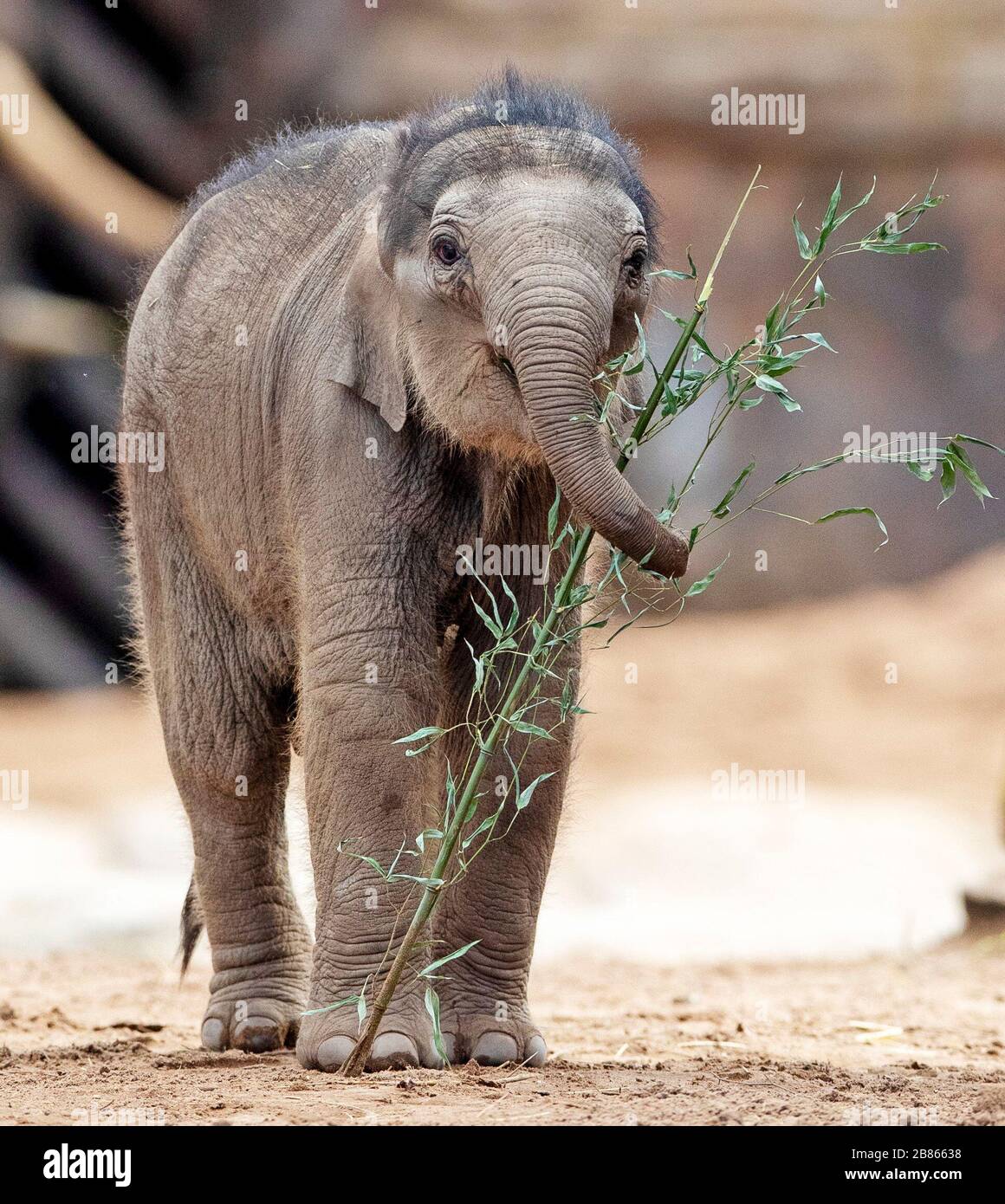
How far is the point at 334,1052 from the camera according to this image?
5.50m

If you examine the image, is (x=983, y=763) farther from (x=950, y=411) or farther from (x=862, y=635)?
(x=950, y=411)

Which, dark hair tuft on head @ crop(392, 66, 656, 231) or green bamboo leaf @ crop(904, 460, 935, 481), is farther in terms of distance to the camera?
dark hair tuft on head @ crop(392, 66, 656, 231)

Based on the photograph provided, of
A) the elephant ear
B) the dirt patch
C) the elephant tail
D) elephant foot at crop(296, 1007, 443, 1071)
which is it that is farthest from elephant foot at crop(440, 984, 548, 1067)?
the elephant ear

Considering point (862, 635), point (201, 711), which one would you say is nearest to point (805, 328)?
point (862, 635)

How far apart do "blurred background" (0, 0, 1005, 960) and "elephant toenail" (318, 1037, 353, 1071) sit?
4764 millimetres

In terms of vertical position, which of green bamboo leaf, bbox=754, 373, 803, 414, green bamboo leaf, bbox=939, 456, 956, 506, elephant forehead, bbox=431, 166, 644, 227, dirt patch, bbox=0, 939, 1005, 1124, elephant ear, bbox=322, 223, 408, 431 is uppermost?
elephant forehead, bbox=431, 166, 644, 227

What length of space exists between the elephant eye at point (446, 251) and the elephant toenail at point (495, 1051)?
2.27 metres

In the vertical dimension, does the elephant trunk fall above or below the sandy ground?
above

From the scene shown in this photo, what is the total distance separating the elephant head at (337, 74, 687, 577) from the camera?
16.0ft

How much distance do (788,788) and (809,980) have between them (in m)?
4.47

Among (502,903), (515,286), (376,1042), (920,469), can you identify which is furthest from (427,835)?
(920,469)

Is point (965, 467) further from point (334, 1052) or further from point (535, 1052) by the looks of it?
point (334, 1052)

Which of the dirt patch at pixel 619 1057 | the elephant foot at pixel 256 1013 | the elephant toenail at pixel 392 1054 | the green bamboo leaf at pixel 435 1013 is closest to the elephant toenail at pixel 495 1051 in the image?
the dirt patch at pixel 619 1057

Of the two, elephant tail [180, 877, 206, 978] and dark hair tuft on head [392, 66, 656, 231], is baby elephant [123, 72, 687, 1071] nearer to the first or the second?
dark hair tuft on head [392, 66, 656, 231]
